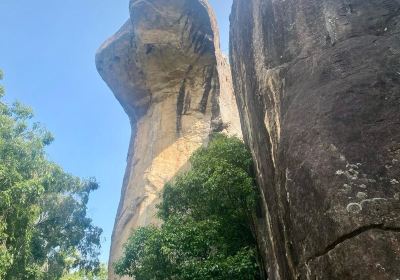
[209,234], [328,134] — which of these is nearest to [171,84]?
[209,234]

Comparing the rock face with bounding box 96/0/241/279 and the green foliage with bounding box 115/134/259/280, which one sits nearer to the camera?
the green foliage with bounding box 115/134/259/280

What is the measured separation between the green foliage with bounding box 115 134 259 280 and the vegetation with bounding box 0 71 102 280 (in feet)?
15.1

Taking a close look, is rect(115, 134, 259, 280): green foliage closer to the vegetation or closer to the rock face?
the vegetation

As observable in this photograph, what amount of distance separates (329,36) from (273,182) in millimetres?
3084

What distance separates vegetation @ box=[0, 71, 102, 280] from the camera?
14625mm

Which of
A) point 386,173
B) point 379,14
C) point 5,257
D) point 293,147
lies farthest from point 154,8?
point 386,173

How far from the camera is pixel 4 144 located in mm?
15727

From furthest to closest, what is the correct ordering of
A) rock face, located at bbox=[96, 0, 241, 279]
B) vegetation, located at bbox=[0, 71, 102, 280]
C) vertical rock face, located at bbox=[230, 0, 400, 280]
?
rock face, located at bbox=[96, 0, 241, 279] → vegetation, located at bbox=[0, 71, 102, 280] → vertical rock face, located at bbox=[230, 0, 400, 280]

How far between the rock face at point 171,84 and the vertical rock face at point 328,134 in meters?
10.3

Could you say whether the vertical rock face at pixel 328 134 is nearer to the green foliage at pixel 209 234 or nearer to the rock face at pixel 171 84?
the green foliage at pixel 209 234

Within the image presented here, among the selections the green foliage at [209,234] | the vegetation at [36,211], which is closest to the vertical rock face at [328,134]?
the green foliage at [209,234]

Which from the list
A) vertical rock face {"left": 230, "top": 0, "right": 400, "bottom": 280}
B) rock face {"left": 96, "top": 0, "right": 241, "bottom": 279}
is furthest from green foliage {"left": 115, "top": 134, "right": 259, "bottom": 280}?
rock face {"left": 96, "top": 0, "right": 241, "bottom": 279}

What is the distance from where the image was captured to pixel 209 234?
11086 millimetres

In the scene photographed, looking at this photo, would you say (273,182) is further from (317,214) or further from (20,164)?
(20,164)
